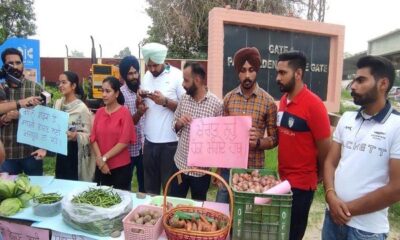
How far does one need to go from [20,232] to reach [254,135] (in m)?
1.88

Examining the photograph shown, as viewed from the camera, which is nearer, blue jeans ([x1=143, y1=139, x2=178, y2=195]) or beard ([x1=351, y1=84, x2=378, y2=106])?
beard ([x1=351, y1=84, x2=378, y2=106])

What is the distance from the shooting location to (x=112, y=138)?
318 cm

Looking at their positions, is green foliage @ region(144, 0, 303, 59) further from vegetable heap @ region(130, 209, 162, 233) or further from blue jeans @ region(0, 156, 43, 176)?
vegetable heap @ region(130, 209, 162, 233)

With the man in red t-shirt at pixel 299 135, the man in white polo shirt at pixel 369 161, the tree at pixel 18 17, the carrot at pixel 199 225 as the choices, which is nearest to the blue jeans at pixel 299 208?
the man in red t-shirt at pixel 299 135

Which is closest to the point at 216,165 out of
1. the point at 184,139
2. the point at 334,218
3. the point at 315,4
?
the point at 184,139

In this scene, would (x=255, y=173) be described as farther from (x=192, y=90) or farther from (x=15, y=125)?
(x=15, y=125)

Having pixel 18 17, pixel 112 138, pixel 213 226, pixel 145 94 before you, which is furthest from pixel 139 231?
pixel 18 17

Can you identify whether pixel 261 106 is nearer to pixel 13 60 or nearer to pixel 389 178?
pixel 389 178

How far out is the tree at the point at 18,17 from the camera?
2127 cm

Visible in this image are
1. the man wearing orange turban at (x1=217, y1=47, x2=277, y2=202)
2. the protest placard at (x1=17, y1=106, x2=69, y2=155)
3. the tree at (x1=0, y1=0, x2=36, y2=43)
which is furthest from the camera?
the tree at (x1=0, y1=0, x2=36, y2=43)

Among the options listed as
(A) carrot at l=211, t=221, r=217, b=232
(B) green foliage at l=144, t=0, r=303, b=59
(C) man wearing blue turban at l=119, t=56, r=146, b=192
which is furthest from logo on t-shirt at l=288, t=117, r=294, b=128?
(B) green foliage at l=144, t=0, r=303, b=59

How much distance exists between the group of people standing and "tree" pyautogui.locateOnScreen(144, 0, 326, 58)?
12.5 metres

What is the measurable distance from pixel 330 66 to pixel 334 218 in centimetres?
715

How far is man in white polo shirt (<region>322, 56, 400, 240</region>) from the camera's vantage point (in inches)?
72.9
